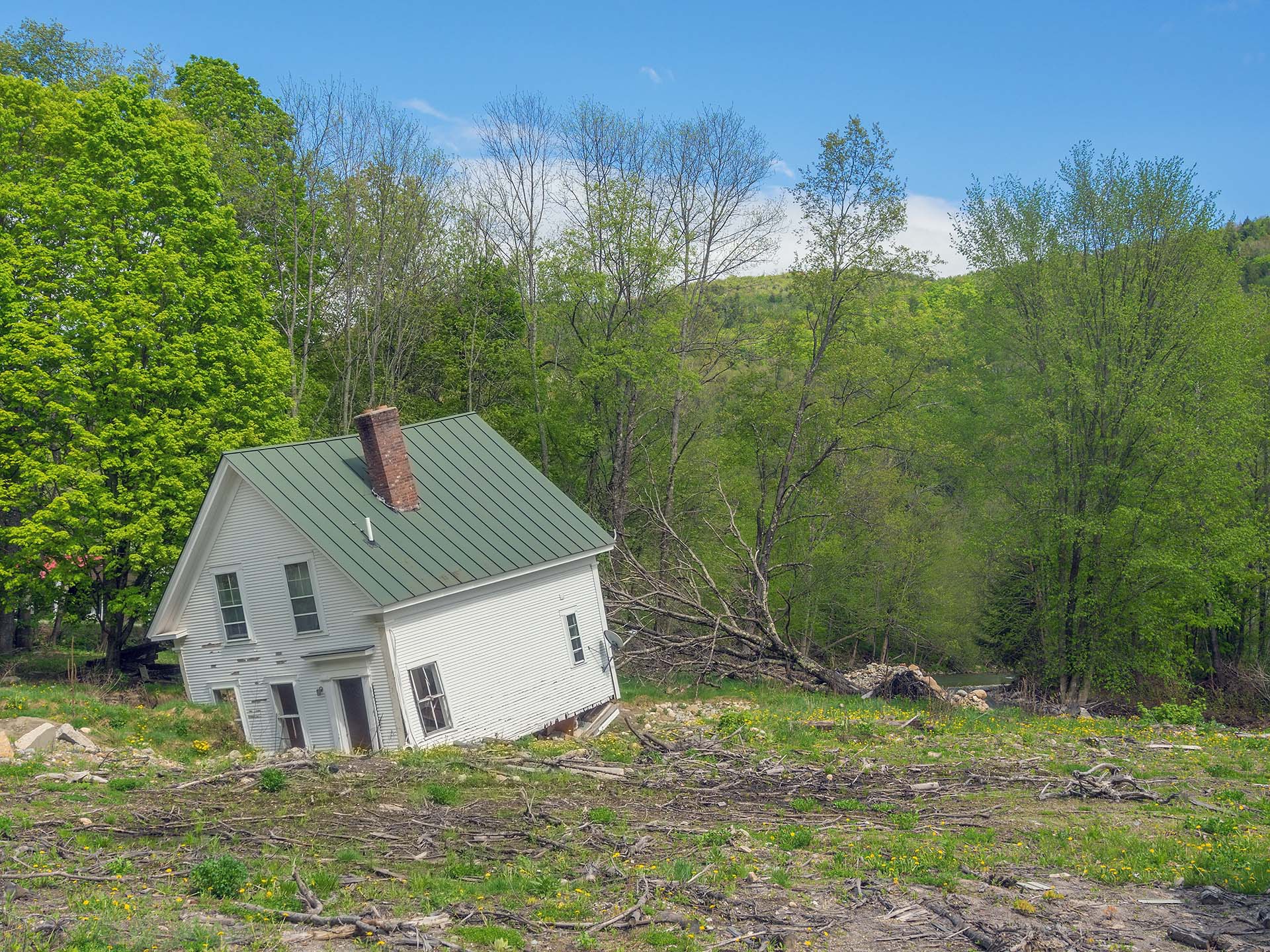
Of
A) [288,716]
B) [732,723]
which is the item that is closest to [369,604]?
[288,716]

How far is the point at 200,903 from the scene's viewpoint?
10.4 m

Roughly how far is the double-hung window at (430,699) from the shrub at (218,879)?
1058 centimetres

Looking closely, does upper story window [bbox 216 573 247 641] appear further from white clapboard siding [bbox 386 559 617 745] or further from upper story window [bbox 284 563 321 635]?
white clapboard siding [bbox 386 559 617 745]

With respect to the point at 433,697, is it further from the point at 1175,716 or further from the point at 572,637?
the point at 1175,716

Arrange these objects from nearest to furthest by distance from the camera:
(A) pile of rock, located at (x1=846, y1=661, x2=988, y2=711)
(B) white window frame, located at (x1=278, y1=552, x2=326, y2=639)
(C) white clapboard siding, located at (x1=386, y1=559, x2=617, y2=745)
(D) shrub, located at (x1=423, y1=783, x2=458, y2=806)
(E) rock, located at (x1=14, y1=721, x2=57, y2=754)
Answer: (D) shrub, located at (x1=423, y1=783, x2=458, y2=806)
(E) rock, located at (x1=14, y1=721, x2=57, y2=754)
(C) white clapboard siding, located at (x1=386, y1=559, x2=617, y2=745)
(B) white window frame, located at (x1=278, y1=552, x2=326, y2=639)
(A) pile of rock, located at (x1=846, y1=661, x2=988, y2=711)

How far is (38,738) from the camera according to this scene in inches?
695

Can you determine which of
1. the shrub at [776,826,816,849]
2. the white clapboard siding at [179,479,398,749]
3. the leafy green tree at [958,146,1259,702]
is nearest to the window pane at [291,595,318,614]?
the white clapboard siding at [179,479,398,749]

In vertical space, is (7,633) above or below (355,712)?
above

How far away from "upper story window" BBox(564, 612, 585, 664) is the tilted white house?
121mm

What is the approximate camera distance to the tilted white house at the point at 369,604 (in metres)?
21.7

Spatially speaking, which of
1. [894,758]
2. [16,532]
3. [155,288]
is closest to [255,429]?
[155,288]

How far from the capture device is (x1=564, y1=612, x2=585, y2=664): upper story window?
83.1 ft

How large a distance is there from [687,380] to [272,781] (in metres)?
29.5

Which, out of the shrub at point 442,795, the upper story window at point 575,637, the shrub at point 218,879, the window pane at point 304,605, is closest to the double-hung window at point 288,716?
the window pane at point 304,605
